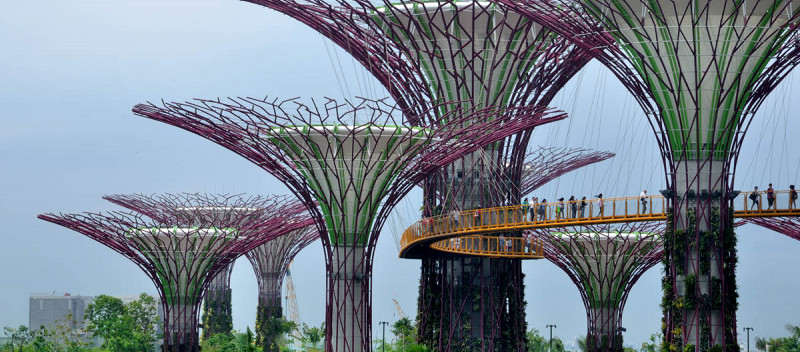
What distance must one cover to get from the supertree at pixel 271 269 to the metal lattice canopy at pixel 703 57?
61.6 meters

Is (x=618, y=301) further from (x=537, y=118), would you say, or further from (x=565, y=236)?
(x=537, y=118)

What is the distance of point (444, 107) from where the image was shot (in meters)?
61.4

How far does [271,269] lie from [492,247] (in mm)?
46392

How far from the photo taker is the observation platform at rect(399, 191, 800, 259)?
46.9 meters

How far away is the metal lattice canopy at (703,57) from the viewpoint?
1731 inches

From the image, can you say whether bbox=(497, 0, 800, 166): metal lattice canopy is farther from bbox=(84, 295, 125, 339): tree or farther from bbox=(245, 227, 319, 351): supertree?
bbox=(84, 295, 125, 339): tree

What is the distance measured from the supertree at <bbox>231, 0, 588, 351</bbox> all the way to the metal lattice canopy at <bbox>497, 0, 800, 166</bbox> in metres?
14.3

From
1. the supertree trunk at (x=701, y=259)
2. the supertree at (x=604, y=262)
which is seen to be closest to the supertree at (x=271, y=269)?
the supertree at (x=604, y=262)

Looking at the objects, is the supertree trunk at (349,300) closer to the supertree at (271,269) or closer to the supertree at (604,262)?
the supertree at (604,262)

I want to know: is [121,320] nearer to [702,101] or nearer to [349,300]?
[349,300]

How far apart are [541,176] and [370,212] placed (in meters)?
27.3

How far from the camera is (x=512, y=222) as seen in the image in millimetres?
54688

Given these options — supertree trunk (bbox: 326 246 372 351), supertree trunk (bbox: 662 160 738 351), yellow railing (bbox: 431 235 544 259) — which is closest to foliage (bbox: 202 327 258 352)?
supertree trunk (bbox: 326 246 372 351)

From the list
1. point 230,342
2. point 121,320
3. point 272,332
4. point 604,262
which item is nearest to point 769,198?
point 604,262
